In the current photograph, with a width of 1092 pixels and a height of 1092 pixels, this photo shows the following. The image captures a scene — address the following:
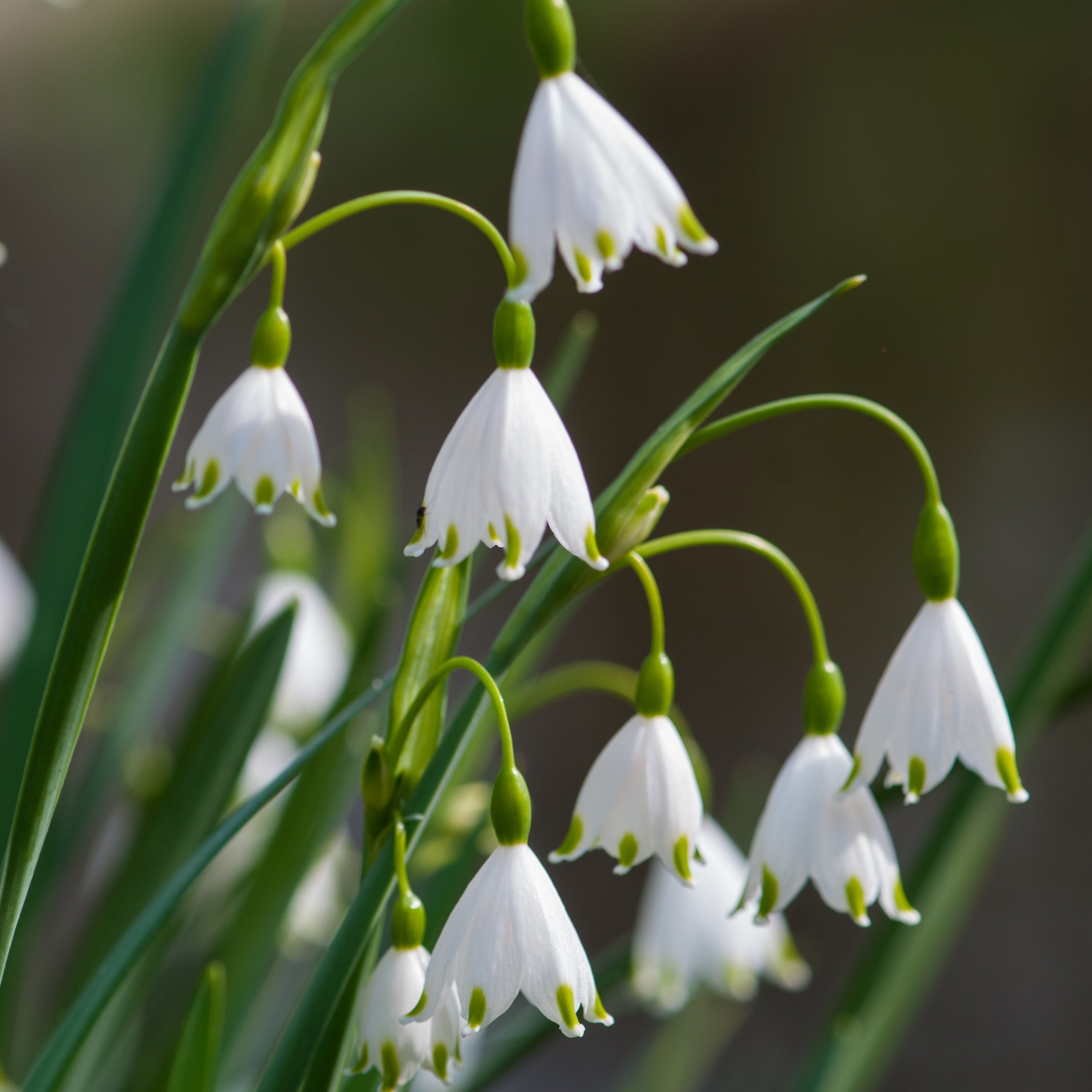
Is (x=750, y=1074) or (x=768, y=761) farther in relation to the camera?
(x=768, y=761)

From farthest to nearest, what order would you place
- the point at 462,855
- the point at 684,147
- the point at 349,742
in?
the point at 684,147 < the point at 349,742 < the point at 462,855

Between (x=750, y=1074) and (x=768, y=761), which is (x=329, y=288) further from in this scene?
(x=750, y=1074)

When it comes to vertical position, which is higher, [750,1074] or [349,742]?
[349,742]

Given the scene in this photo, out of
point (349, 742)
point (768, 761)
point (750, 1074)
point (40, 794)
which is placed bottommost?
point (750, 1074)

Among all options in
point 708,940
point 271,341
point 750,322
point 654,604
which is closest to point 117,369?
point 271,341

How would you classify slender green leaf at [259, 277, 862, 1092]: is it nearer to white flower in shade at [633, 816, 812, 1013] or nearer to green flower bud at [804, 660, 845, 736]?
green flower bud at [804, 660, 845, 736]

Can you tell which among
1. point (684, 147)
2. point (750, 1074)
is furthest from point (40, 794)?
point (684, 147)
